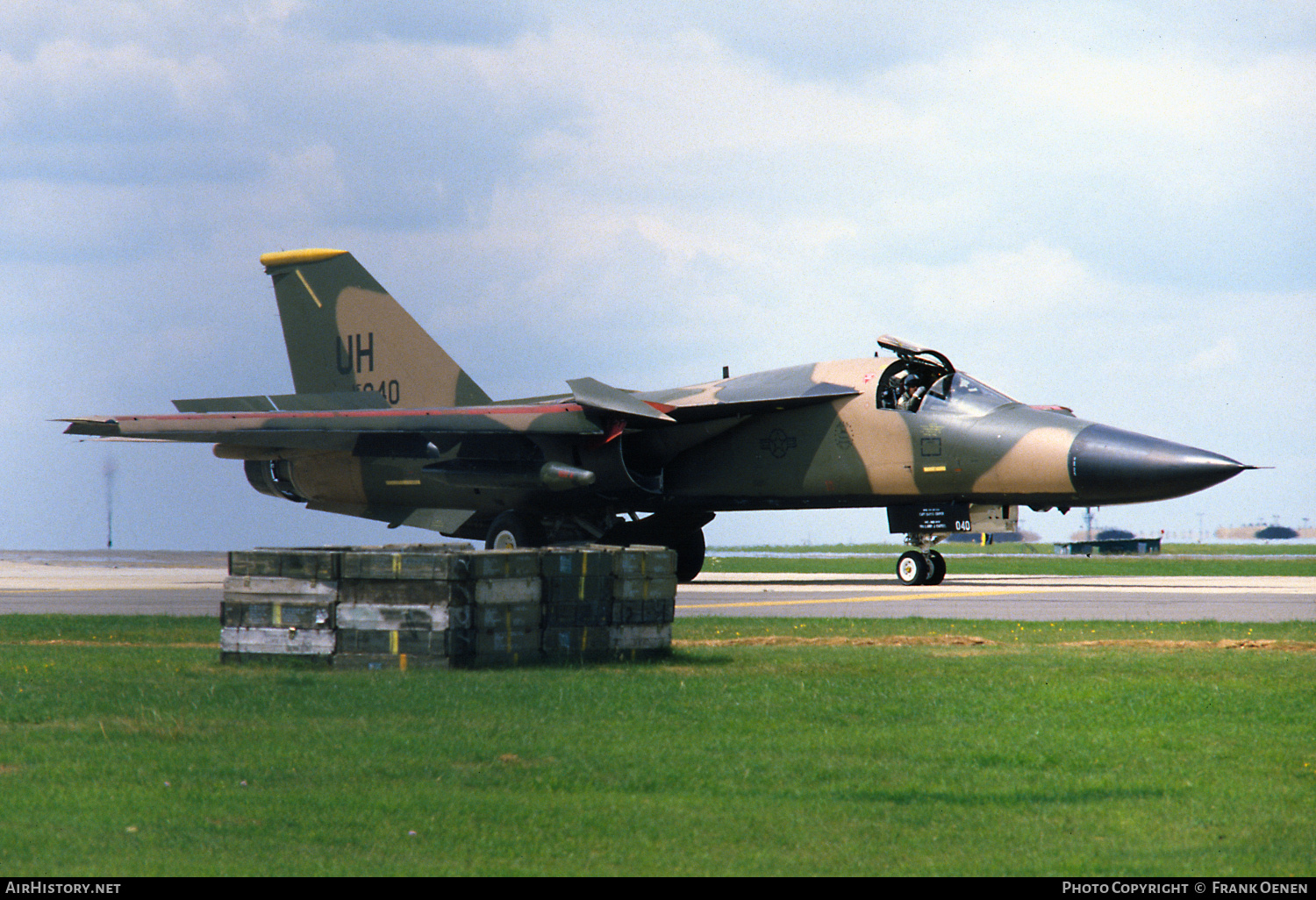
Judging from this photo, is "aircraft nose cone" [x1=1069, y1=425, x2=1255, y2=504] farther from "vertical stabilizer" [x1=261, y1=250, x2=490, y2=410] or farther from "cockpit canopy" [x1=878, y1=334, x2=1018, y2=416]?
"vertical stabilizer" [x1=261, y1=250, x2=490, y2=410]

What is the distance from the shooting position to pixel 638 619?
12.1 metres

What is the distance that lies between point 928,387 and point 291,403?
43.2ft

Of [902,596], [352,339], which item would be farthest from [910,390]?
[352,339]

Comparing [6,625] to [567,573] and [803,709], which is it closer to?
[567,573]

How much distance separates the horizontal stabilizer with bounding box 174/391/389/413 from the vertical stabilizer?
0.75 meters

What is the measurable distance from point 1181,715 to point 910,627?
5912 millimetres

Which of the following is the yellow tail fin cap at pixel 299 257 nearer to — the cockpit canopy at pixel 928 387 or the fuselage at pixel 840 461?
the fuselage at pixel 840 461

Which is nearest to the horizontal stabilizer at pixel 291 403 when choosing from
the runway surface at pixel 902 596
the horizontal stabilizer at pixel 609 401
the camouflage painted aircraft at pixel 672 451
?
the camouflage painted aircraft at pixel 672 451

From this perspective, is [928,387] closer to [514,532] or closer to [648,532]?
[648,532]

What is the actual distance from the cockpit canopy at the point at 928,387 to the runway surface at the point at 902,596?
306cm

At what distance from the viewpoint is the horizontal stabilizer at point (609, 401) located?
22016 mm

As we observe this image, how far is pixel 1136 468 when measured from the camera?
19844 mm

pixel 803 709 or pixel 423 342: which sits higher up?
pixel 423 342
